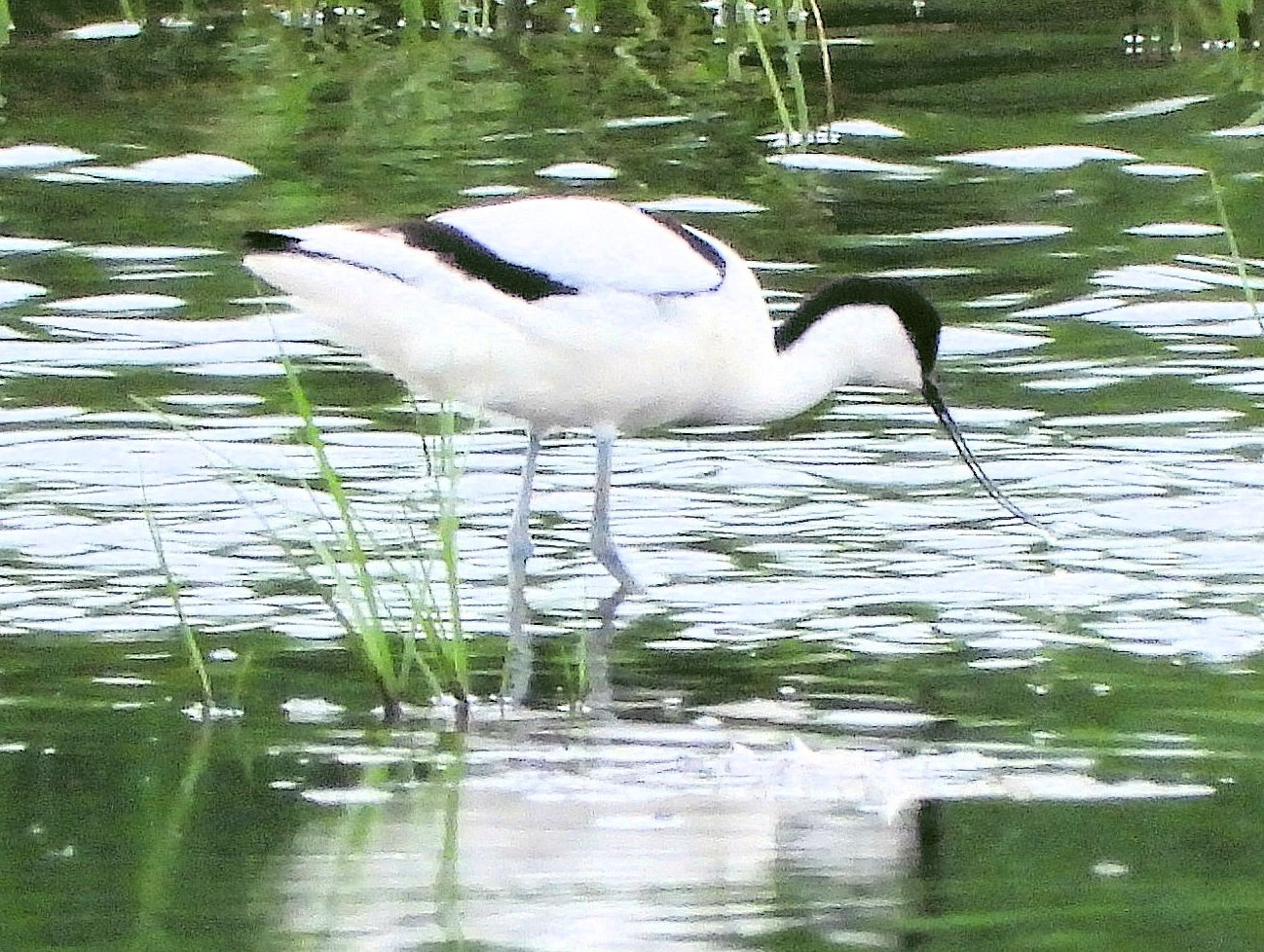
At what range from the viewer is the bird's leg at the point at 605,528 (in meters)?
7.70

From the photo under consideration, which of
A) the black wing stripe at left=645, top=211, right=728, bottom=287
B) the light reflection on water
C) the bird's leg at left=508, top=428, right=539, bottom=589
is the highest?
the black wing stripe at left=645, top=211, right=728, bottom=287

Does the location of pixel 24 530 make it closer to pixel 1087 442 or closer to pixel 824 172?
pixel 1087 442

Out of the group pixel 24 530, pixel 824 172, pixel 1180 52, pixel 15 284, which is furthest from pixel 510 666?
pixel 1180 52

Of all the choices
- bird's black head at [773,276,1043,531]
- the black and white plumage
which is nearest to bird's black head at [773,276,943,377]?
bird's black head at [773,276,1043,531]

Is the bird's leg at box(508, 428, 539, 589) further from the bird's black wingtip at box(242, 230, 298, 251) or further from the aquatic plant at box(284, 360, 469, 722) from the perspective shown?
the aquatic plant at box(284, 360, 469, 722)

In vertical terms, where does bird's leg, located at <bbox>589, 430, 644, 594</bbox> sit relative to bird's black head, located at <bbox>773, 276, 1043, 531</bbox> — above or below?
below

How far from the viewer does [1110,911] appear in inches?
197

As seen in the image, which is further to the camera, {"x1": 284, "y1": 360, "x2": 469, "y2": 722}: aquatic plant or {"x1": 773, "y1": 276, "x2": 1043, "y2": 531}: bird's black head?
{"x1": 773, "y1": 276, "x2": 1043, "y2": 531}: bird's black head

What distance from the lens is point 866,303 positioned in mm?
8359

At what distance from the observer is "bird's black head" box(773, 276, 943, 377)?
830cm

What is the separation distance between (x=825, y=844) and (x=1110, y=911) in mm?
603

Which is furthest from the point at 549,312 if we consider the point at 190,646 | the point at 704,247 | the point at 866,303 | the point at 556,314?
the point at 190,646

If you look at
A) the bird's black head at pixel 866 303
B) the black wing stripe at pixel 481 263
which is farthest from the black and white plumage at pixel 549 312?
the bird's black head at pixel 866 303

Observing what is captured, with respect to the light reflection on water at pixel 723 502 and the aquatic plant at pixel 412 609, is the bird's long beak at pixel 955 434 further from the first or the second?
the aquatic plant at pixel 412 609
